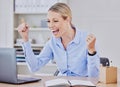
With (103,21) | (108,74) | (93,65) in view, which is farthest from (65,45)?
(103,21)

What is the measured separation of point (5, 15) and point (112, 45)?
1530 millimetres

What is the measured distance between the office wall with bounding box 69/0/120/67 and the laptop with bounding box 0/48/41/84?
6.54 feet

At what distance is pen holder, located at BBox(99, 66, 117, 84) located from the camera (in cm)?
178

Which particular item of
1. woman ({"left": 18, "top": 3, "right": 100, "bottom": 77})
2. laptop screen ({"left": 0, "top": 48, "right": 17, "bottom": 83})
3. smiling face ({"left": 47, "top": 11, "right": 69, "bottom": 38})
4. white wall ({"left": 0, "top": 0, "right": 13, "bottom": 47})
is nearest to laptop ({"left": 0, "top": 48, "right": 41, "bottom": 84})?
laptop screen ({"left": 0, "top": 48, "right": 17, "bottom": 83})

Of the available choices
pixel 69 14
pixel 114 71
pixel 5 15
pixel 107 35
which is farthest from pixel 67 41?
pixel 5 15

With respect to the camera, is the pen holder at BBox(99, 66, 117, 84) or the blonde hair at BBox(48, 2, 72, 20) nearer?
the pen holder at BBox(99, 66, 117, 84)

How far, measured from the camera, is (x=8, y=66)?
71.0 inches

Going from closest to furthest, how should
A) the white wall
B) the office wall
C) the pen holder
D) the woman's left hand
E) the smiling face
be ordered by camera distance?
the pen holder < the woman's left hand < the smiling face < the office wall < the white wall

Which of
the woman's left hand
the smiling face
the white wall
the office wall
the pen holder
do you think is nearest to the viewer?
→ the pen holder

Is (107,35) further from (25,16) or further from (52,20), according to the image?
(52,20)

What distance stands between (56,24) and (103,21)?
1567mm

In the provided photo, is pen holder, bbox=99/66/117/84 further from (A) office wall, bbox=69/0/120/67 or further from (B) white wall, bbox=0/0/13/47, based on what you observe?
(B) white wall, bbox=0/0/13/47

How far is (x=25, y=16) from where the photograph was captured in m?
3.90

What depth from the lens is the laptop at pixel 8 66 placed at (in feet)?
5.85
